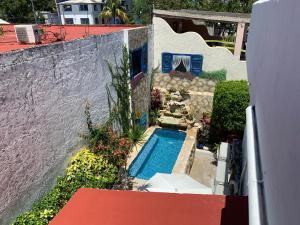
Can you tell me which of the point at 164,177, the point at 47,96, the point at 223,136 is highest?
the point at 47,96

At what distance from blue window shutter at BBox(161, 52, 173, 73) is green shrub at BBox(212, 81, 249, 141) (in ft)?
18.4

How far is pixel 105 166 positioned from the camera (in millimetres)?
12188

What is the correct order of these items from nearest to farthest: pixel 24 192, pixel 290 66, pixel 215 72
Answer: pixel 290 66, pixel 24 192, pixel 215 72

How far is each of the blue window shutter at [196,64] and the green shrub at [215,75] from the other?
0.46 metres

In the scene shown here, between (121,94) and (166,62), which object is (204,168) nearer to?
(121,94)

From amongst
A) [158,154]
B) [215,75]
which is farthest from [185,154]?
[215,75]

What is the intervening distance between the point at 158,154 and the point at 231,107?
6044mm

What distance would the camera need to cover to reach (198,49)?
2091cm

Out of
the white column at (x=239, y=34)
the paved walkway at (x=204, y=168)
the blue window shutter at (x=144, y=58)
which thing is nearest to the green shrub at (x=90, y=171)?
the paved walkway at (x=204, y=168)

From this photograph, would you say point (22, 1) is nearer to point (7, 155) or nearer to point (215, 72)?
→ point (215, 72)

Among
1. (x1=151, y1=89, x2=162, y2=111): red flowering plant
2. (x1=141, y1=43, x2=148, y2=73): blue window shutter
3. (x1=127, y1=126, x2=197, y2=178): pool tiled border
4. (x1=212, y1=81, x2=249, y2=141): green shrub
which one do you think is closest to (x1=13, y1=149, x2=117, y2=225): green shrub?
(x1=127, y1=126, x2=197, y2=178): pool tiled border

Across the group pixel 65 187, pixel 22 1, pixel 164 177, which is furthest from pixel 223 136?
pixel 22 1

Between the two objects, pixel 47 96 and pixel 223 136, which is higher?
pixel 47 96

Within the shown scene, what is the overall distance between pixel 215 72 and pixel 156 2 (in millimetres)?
37874
